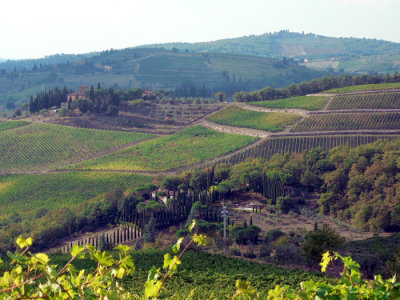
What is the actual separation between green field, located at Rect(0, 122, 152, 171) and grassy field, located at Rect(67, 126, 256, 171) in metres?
4.39

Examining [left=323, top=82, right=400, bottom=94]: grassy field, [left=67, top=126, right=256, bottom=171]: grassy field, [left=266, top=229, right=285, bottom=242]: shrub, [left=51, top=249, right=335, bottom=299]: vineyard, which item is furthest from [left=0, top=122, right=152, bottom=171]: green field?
[left=266, top=229, right=285, bottom=242]: shrub

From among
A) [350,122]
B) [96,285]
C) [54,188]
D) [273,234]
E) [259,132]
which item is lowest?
[54,188]

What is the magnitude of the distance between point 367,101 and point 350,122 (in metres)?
11.2

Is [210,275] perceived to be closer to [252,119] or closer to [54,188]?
[54,188]

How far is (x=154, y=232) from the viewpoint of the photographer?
5372 cm

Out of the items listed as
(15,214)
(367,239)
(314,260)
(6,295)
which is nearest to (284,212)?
(367,239)

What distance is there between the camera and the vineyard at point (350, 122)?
3317 inches

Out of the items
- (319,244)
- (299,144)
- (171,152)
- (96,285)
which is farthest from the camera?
(171,152)

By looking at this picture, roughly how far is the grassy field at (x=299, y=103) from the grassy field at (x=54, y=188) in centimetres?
4021

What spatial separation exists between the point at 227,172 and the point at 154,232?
62.5 ft

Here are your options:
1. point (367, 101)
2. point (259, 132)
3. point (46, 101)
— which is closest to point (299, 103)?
point (367, 101)

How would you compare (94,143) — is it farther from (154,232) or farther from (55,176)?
(154,232)

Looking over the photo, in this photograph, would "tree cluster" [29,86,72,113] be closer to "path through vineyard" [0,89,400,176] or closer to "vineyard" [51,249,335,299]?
"path through vineyard" [0,89,400,176]

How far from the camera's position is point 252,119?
3937 inches
